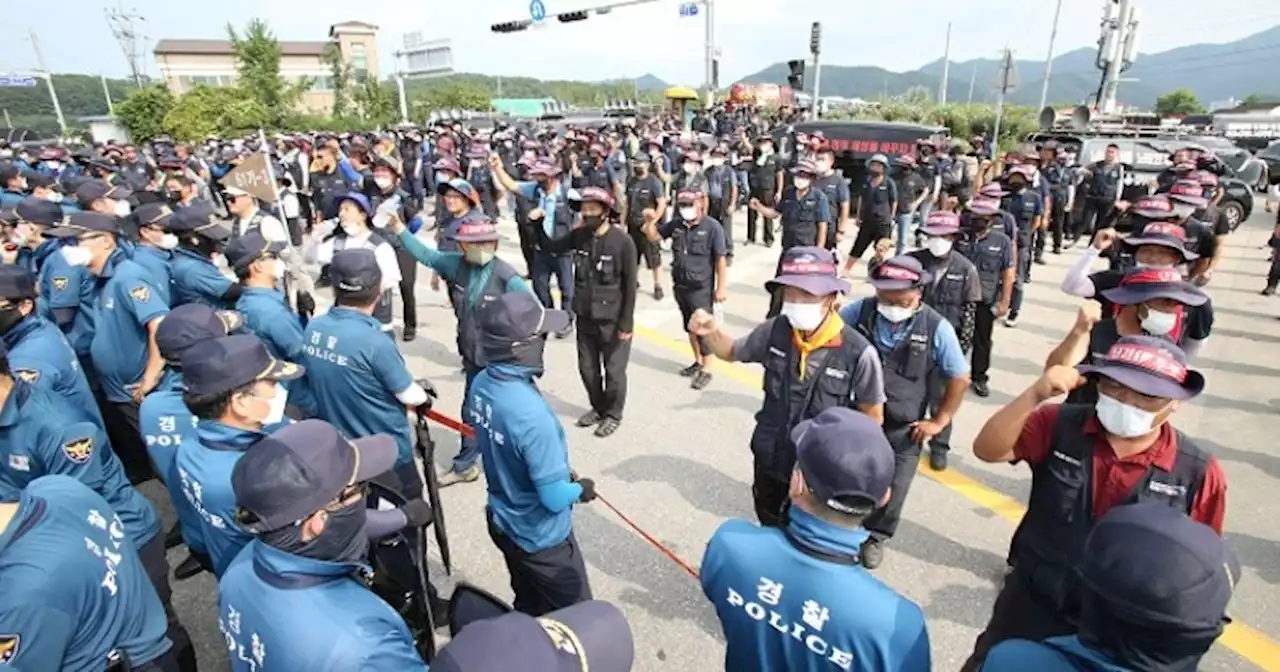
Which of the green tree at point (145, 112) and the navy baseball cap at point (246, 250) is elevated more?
the green tree at point (145, 112)

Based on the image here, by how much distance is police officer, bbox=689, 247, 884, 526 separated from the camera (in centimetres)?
325

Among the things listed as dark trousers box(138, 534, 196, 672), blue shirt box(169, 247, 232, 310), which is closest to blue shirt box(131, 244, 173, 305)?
blue shirt box(169, 247, 232, 310)

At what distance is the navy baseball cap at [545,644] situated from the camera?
45.0 inches

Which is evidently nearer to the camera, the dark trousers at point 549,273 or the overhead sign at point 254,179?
the overhead sign at point 254,179

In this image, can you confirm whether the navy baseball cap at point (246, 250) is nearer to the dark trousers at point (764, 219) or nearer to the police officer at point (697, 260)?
the police officer at point (697, 260)

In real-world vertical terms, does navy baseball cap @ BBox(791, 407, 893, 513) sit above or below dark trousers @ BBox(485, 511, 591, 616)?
above

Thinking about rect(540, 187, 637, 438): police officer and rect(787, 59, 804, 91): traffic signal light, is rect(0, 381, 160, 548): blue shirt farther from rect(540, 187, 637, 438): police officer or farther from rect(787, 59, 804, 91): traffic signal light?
rect(787, 59, 804, 91): traffic signal light

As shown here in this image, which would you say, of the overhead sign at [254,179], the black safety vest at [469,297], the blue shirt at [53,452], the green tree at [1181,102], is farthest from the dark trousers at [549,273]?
the green tree at [1181,102]

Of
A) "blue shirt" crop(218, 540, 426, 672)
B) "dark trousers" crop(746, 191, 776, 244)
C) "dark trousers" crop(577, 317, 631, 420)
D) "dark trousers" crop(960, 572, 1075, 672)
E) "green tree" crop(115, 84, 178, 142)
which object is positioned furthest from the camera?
"green tree" crop(115, 84, 178, 142)

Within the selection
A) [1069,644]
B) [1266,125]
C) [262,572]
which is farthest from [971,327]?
[1266,125]

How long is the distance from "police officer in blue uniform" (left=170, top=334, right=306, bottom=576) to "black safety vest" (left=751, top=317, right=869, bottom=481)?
2270 mm

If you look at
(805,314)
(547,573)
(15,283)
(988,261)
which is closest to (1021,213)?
(988,261)

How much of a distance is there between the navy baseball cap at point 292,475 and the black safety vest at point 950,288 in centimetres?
458

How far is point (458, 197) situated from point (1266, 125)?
29.9 m
